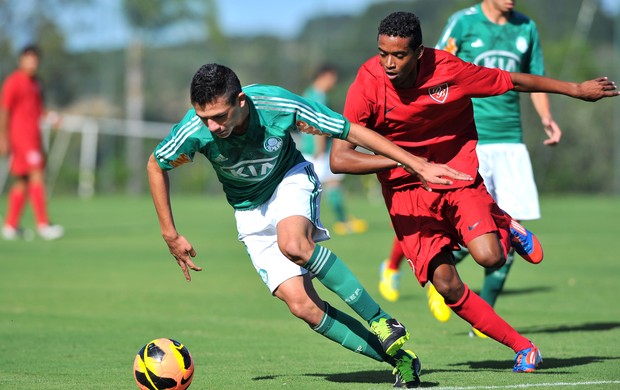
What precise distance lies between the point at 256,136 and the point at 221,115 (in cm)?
38

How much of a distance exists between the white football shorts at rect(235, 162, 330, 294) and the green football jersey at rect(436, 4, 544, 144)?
95.1 inches

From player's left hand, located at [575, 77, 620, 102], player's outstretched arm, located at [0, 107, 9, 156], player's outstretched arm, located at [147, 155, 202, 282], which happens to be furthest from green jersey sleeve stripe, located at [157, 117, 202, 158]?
player's outstretched arm, located at [0, 107, 9, 156]

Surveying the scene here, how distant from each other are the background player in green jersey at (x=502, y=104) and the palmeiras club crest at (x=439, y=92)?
1846 millimetres

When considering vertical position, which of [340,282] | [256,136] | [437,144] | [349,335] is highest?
[256,136]

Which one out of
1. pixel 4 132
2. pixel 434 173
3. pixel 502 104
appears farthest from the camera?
pixel 4 132

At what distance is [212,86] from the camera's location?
17.3 ft

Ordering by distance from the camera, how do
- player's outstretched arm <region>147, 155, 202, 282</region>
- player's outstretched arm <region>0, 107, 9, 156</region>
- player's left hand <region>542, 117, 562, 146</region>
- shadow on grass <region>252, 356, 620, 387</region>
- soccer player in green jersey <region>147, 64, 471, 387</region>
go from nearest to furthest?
soccer player in green jersey <region>147, 64, 471, 387</region>
player's outstretched arm <region>147, 155, 202, 282</region>
shadow on grass <region>252, 356, 620, 387</region>
player's left hand <region>542, 117, 562, 146</region>
player's outstretched arm <region>0, 107, 9, 156</region>

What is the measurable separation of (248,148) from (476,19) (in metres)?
3.07

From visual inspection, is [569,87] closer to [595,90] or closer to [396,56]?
[595,90]

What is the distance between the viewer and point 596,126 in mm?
27703

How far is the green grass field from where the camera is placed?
19.6 ft

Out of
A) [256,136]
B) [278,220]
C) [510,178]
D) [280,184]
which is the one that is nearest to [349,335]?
[278,220]

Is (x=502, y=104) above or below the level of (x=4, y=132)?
above

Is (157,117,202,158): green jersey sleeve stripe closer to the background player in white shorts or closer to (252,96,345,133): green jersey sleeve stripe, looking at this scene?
(252,96,345,133): green jersey sleeve stripe
